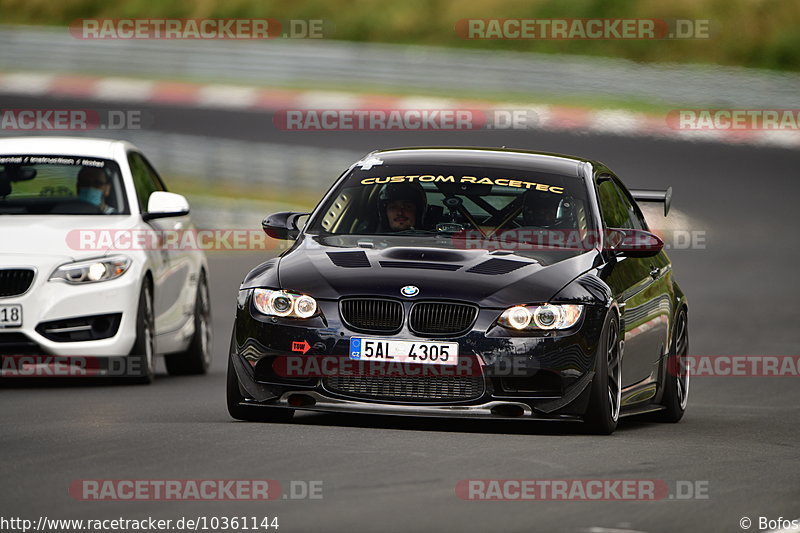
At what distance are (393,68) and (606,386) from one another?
3102cm

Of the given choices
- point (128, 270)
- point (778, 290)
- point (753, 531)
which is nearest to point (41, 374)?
point (128, 270)

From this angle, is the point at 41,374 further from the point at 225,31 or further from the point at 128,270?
the point at 225,31

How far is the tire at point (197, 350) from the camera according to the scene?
13.7m

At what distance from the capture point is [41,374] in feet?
41.8

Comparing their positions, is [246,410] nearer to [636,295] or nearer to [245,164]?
[636,295]

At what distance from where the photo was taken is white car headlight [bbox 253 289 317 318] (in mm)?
9016

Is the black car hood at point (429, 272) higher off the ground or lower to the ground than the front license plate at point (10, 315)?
higher

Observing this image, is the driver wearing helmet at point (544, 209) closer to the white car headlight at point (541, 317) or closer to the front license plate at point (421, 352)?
the white car headlight at point (541, 317)

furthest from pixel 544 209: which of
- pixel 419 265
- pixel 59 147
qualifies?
pixel 59 147

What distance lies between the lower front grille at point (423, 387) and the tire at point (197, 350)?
4937 millimetres

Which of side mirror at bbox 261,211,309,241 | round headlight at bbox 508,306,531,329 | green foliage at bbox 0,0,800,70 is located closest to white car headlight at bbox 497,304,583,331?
round headlight at bbox 508,306,531,329

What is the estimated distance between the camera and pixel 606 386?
9.16 m

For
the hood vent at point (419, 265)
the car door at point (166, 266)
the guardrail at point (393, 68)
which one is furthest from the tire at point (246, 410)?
the guardrail at point (393, 68)

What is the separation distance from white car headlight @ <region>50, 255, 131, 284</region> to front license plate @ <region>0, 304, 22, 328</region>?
30 centimetres
